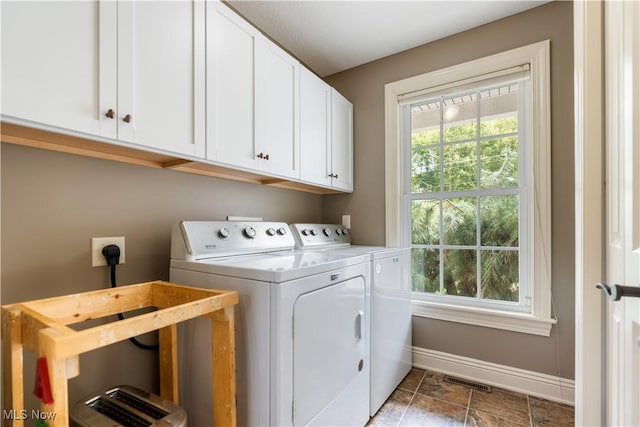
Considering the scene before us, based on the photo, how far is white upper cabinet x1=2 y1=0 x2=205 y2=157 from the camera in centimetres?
83

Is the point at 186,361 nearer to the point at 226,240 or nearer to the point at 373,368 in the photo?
the point at 226,240

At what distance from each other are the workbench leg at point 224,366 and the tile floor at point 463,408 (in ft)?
3.21

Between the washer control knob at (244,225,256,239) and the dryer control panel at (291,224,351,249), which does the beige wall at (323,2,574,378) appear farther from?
the washer control knob at (244,225,256,239)

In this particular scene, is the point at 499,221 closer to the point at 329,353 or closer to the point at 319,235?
the point at 319,235

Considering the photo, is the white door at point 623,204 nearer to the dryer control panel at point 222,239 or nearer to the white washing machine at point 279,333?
the white washing machine at point 279,333

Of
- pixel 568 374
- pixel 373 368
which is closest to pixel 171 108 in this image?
pixel 373 368

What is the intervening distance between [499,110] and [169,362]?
2487mm

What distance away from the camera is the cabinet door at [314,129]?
6.40 feet

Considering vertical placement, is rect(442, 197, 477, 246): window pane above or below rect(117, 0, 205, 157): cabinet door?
below

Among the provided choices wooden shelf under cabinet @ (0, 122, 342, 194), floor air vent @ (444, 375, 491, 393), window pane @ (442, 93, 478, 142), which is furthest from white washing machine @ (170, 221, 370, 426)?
window pane @ (442, 93, 478, 142)

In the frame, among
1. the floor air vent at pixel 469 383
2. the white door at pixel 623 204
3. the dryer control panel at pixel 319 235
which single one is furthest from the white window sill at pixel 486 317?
the white door at pixel 623 204

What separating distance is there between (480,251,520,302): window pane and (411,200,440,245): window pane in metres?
0.36

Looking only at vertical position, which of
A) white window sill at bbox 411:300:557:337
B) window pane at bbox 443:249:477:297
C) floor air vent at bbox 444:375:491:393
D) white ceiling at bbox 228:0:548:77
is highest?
white ceiling at bbox 228:0:548:77

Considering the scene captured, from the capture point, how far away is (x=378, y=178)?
2.45m
